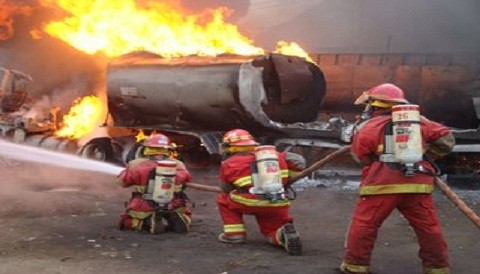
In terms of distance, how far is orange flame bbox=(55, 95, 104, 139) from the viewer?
44.9 ft

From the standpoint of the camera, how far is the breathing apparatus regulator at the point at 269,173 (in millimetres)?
5539

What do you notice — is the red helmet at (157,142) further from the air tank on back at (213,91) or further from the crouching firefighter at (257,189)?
the air tank on back at (213,91)

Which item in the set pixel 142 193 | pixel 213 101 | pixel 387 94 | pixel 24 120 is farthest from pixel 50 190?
pixel 387 94

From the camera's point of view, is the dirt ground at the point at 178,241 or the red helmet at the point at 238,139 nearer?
the dirt ground at the point at 178,241

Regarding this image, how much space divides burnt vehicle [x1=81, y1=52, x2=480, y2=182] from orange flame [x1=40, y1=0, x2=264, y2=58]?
1.04m

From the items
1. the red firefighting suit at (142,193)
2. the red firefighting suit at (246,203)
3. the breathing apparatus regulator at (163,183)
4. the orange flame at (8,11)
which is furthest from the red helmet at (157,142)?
the orange flame at (8,11)

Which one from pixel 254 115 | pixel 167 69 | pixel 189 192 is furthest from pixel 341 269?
pixel 167 69

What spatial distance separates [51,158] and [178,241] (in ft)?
21.6

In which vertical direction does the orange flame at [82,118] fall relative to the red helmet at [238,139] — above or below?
above

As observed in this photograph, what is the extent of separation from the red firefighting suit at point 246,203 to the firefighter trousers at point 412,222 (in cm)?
111

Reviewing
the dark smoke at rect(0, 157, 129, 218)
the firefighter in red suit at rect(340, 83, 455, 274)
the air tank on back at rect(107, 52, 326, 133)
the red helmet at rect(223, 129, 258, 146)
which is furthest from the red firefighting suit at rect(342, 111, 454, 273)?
the air tank on back at rect(107, 52, 326, 133)

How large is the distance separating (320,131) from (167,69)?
3.26 metres

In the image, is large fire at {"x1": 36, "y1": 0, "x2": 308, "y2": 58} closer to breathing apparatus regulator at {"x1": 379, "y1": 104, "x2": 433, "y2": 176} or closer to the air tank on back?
the air tank on back

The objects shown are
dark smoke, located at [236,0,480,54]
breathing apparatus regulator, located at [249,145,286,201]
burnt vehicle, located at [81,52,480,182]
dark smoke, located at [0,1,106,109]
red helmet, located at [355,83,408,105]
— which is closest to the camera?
red helmet, located at [355,83,408,105]
